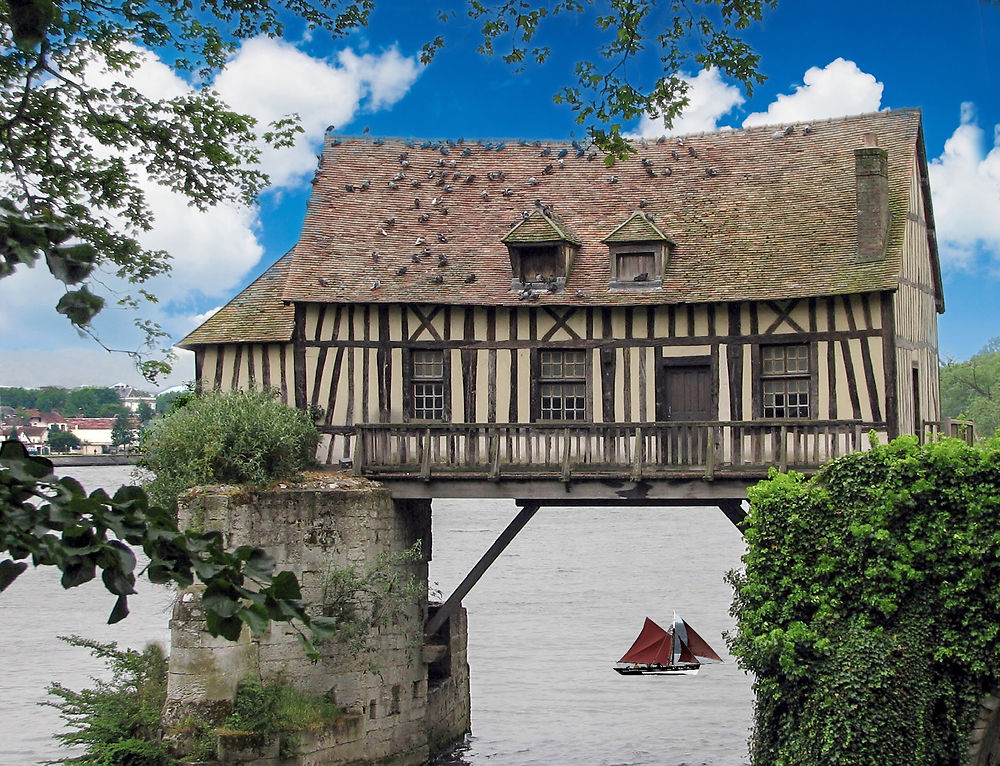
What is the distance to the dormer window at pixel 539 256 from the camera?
18609 millimetres

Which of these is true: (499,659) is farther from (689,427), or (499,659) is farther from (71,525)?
(71,525)

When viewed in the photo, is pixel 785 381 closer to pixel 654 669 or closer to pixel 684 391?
pixel 684 391

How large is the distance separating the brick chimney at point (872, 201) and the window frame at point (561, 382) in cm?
404

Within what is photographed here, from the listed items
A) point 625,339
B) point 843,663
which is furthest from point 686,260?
point 843,663

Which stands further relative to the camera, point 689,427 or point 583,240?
point 583,240

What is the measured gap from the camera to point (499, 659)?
28375mm

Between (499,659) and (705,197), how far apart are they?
42.0 feet

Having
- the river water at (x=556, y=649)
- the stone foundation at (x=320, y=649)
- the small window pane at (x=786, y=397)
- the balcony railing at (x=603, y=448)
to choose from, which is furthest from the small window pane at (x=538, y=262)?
the river water at (x=556, y=649)

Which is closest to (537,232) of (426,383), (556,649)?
(426,383)

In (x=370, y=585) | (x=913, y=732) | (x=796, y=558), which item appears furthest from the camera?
(x=370, y=585)

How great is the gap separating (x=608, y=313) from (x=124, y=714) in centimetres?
836

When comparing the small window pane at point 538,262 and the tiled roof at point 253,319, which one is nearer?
the small window pane at point 538,262

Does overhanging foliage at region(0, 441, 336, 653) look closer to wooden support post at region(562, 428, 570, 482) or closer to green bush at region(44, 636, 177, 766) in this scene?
green bush at region(44, 636, 177, 766)

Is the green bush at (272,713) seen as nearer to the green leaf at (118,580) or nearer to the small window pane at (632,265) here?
the small window pane at (632,265)
